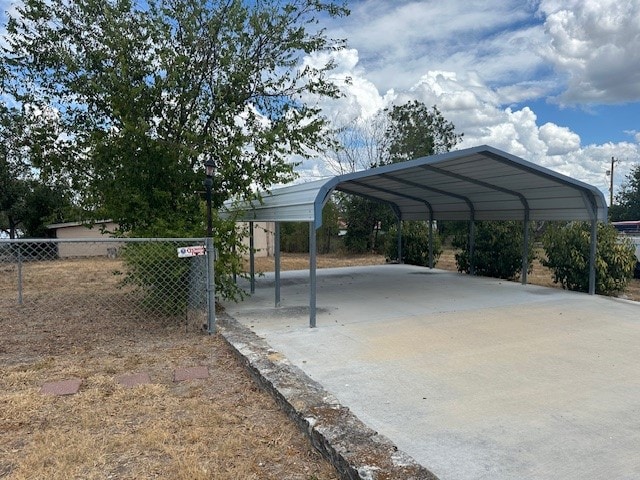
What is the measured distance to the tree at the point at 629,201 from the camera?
28328mm

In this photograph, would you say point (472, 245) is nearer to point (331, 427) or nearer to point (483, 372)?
point (483, 372)

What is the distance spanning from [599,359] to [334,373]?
274 cm

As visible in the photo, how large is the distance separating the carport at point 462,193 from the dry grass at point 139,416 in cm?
211

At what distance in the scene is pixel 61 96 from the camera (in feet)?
24.6

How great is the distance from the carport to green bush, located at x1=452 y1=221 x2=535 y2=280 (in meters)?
0.37

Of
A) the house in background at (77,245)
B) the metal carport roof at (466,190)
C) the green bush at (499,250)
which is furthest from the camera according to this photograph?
the house in background at (77,245)

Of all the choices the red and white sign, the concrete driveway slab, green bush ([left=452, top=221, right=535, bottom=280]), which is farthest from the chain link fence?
green bush ([left=452, top=221, right=535, bottom=280])

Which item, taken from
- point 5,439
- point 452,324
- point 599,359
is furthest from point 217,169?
point 599,359

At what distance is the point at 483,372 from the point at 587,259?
6.02 meters

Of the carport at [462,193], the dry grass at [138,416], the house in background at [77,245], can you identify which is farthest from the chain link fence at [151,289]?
the house in background at [77,245]

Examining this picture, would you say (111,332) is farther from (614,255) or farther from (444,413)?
(614,255)

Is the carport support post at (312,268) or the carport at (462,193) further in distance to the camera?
the carport at (462,193)

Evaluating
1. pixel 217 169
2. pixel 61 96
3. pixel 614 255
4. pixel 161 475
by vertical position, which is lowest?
pixel 161 475

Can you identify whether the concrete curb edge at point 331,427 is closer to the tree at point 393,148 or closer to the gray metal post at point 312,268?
the gray metal post at point 312,268
